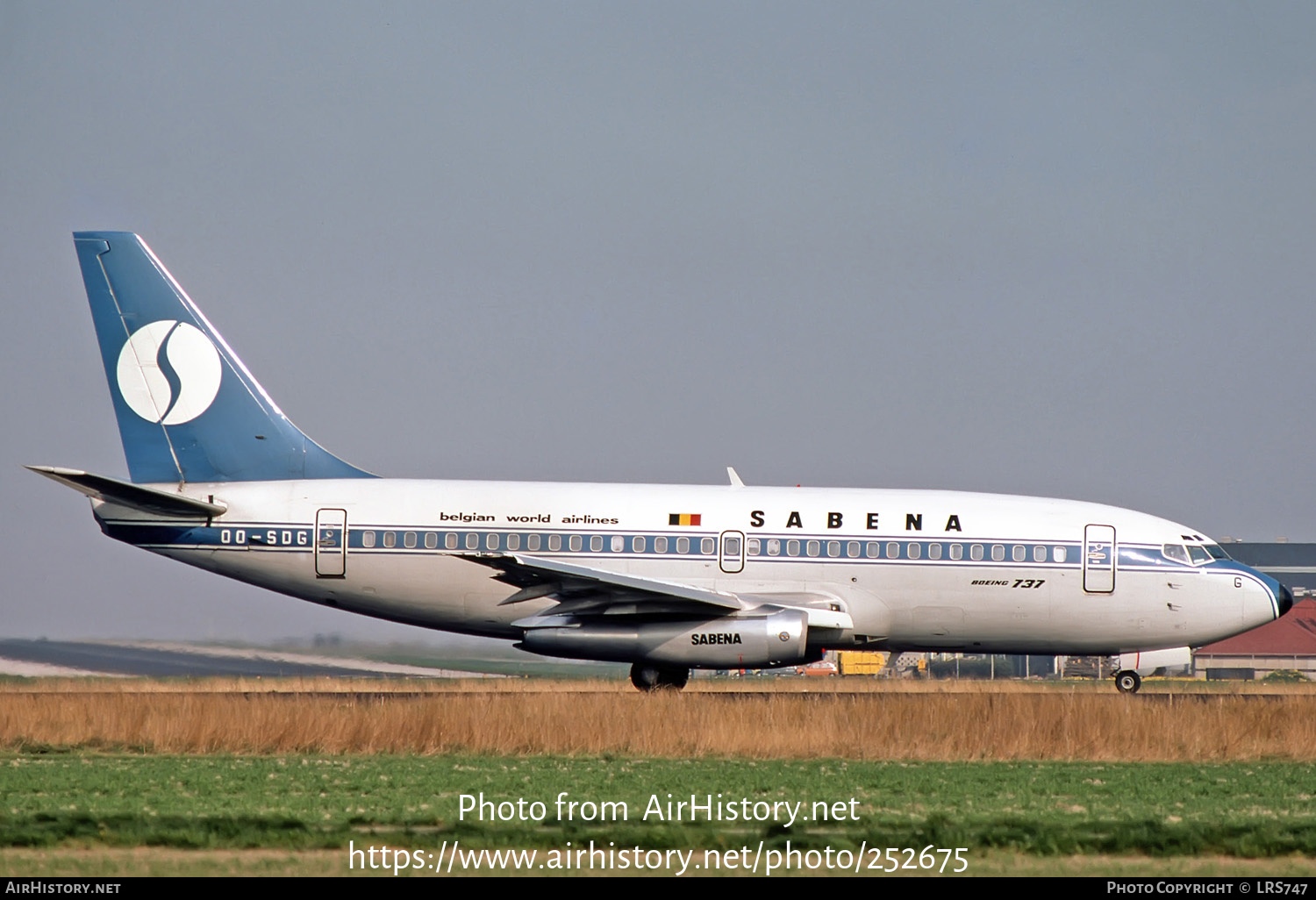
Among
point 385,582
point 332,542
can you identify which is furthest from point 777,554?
point 332,542

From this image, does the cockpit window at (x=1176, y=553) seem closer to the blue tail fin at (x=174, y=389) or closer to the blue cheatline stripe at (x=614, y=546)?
the blue cheatline stripe at (x=614, y=546)

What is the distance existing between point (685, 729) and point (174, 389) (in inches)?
551

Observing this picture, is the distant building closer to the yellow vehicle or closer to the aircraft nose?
the yellow vehicle

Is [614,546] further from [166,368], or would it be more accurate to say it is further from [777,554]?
[166,368]

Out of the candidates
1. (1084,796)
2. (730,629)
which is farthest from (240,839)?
(730,629)

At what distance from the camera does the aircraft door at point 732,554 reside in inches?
1010

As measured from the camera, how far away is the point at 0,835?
1036 cm

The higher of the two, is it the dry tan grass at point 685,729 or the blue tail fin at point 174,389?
the blue tail fin at point 174,389

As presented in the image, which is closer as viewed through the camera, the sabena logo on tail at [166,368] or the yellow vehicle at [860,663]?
the sabena logo on tail at [166,368]

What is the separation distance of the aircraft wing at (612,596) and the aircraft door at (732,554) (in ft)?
1.46

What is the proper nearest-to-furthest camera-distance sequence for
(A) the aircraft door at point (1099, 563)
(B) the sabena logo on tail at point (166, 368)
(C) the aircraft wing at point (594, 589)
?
(C) the aircraft wing at point (594, 589) → (A) the aircraft door at point (1099, 563) → (B) the sabena logo on tail at point (166, 368)

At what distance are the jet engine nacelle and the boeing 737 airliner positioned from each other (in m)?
0.21

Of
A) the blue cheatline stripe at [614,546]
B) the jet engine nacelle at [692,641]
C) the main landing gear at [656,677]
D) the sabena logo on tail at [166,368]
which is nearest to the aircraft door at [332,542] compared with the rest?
the blue cheatline stripe at [614,546]

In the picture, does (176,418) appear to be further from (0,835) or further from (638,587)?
(0,835)
